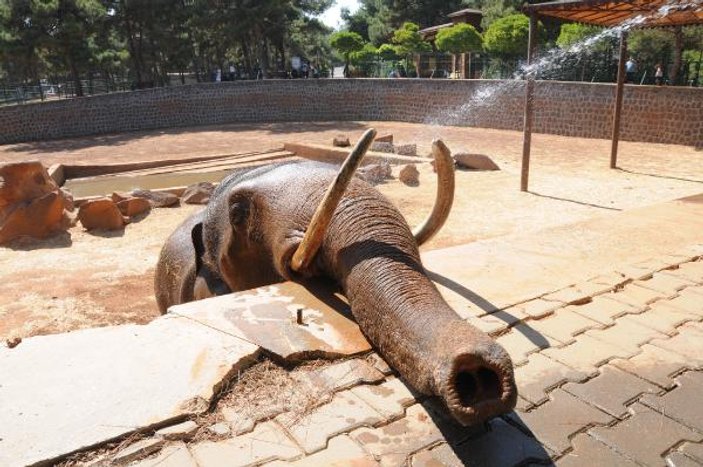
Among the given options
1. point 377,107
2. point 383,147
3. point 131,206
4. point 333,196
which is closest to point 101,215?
point 131,206

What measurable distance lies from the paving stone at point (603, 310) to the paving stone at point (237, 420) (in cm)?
190

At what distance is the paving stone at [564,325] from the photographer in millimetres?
2975

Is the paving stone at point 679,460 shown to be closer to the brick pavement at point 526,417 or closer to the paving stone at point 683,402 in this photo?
the brick pavement at point 526,417

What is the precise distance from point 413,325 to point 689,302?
6.74 feet

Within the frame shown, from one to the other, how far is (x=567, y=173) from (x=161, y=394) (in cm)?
1087

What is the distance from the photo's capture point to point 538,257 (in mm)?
4121

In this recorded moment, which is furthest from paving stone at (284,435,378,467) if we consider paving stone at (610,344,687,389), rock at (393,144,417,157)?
rock at (393,144,417,157)

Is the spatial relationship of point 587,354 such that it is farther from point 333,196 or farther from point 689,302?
point 333,196

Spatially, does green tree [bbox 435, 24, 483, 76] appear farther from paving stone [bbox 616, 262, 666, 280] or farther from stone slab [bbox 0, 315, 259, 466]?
stone slab [bbox 0, 315, 259, 466]

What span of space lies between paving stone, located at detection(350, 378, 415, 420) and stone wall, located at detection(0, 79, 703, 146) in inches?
569

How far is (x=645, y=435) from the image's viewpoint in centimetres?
220

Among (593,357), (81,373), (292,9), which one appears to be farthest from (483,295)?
(292,9)

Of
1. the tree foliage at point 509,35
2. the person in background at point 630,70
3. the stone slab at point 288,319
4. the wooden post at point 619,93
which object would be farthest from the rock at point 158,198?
the tree foliage at point 509,35

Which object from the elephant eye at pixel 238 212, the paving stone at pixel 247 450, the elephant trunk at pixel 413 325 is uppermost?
the elephant eye at pixel 238 212
